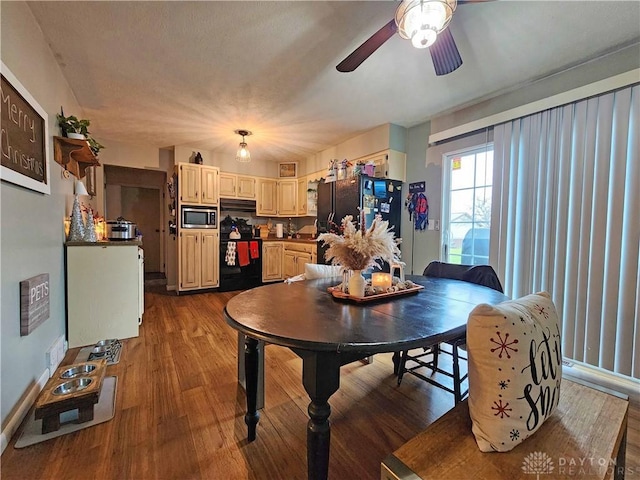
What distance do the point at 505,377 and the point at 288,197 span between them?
16.1ft

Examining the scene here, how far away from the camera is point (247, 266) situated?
4.98m

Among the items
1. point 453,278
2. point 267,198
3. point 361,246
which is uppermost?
point 267,198

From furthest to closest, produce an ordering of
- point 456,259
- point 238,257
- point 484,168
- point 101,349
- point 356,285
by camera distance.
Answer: point 238,257 < point 456,259 < point 484,168 < point 101,349 < point 356,285

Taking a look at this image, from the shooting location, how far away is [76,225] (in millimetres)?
2553

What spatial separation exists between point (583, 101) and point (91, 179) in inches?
211

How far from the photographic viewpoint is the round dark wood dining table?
92 cm

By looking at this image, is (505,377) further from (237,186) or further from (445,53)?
(237,186)

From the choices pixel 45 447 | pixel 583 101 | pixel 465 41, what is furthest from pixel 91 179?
pixel 583 101

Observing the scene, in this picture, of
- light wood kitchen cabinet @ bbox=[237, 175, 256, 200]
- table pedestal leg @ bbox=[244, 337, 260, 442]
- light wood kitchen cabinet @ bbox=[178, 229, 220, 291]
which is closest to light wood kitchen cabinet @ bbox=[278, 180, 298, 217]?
light wood kitchen cabinet @ bbox=[237, 175, 256, 200]

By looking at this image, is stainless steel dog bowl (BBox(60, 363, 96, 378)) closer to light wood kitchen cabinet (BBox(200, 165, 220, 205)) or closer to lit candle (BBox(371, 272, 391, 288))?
lit candle (BBox(371, 272, 391, 288))

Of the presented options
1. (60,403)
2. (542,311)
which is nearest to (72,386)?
(60,403)

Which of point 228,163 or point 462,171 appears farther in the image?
point 228,163

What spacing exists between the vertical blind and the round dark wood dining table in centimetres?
122

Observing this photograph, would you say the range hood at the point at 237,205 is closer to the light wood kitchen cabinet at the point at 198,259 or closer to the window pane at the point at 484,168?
the light wood kitchen cabinet at the point at 198,259
